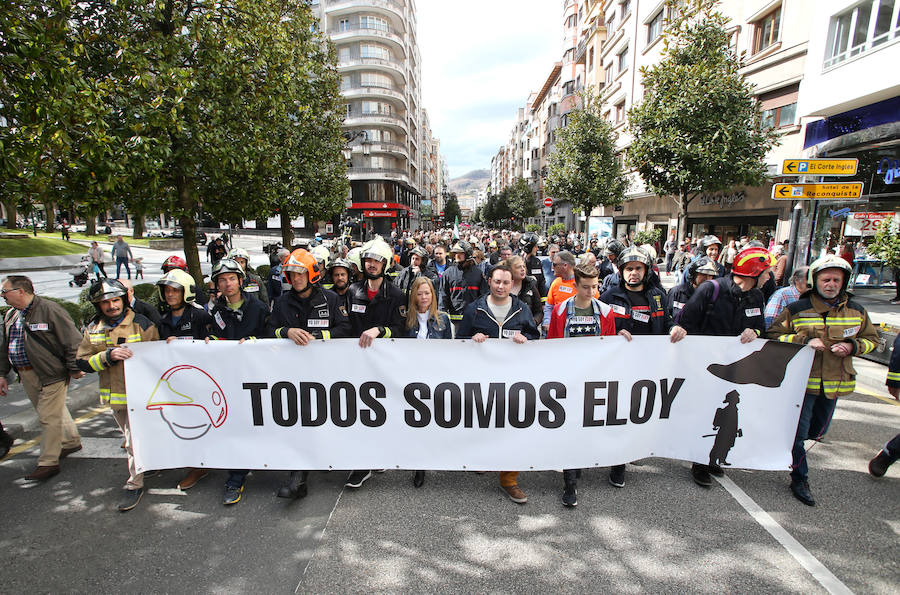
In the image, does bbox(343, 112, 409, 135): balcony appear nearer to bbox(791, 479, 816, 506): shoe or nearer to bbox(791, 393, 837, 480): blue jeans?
bbox(791, 393, 837, 480): blue jeans

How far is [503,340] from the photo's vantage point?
369 cm

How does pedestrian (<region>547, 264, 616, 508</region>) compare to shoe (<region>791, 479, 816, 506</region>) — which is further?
pedestrian (<region>547, 264, 616, 508</region>)

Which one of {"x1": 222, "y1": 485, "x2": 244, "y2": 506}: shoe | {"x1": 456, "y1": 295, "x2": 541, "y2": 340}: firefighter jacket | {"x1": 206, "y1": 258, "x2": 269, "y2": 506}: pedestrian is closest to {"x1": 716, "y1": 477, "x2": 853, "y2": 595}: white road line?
{"x1": 456, "y1": 295, "x2": 541, "y2": 340}: firefighter jacket

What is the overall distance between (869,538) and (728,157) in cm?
1267

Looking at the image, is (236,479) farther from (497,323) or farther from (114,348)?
(497,323)

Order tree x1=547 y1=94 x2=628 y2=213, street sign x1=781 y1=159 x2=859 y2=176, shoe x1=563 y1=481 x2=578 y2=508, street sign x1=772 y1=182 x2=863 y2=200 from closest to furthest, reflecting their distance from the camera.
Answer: shoe x1=563 y1=481 x2=578 y2=508 → street sign x1=781 y1=159 x2=859 y2=176 → street sign x1=772 y1=182 x2=863 y2=200 → tree x1=547 y1=94 x2=628 y2=213

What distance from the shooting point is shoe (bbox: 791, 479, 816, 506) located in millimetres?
3541

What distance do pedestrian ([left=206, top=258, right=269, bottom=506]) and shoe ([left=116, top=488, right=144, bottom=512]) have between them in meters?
0.66

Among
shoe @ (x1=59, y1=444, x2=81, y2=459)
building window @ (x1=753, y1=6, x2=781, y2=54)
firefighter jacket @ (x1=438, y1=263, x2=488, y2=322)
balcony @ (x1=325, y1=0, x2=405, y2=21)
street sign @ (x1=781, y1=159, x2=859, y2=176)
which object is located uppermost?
balcony @ (x1=325, y1=0, x2=405, y2=21)

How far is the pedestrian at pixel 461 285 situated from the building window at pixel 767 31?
743 inches

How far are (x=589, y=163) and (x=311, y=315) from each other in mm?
23728

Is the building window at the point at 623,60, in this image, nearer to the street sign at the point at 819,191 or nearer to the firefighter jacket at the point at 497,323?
the street sign at the point at 819,191

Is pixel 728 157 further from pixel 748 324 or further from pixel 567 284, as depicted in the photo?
pixel 748 324

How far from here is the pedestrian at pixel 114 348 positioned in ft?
12.0
